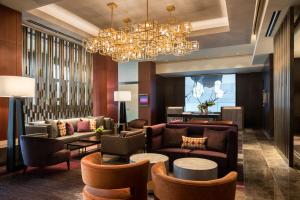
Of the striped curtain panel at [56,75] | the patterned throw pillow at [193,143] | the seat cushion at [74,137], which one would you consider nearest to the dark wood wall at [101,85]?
the striped curtain panel at [56,75]

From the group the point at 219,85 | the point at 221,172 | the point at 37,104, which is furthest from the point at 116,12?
the point at 219,85

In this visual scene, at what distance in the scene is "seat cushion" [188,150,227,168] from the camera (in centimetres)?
374

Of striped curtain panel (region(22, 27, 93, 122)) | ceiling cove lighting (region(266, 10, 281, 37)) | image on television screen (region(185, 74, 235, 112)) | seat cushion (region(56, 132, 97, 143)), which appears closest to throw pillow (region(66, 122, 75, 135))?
seat cushion (region(56, 132, 97, 143))

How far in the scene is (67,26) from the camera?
6.02m

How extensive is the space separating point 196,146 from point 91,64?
5.75 metres

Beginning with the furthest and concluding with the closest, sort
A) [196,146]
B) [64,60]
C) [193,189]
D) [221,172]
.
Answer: [64,60] < [196,146] < [221,172] < [193,189]

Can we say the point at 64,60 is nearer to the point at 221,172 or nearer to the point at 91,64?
the point at 91,64

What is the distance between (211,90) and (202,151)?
7.96m

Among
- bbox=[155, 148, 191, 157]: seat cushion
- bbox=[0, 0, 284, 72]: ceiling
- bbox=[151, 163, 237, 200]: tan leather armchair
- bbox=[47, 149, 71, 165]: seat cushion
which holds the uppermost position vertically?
bbox=[0, 0, 284, 72]: ceiling

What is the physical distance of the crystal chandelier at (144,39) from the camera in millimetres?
4672

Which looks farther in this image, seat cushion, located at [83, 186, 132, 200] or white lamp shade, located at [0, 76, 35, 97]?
white lamp shade, located at [0, 76, 35, 97]

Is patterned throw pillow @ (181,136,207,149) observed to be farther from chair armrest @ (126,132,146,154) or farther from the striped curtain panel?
the striped curtain panel

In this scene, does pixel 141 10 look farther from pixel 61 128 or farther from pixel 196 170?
pixel 196 170

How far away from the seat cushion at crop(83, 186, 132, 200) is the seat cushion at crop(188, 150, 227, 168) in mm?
2017
